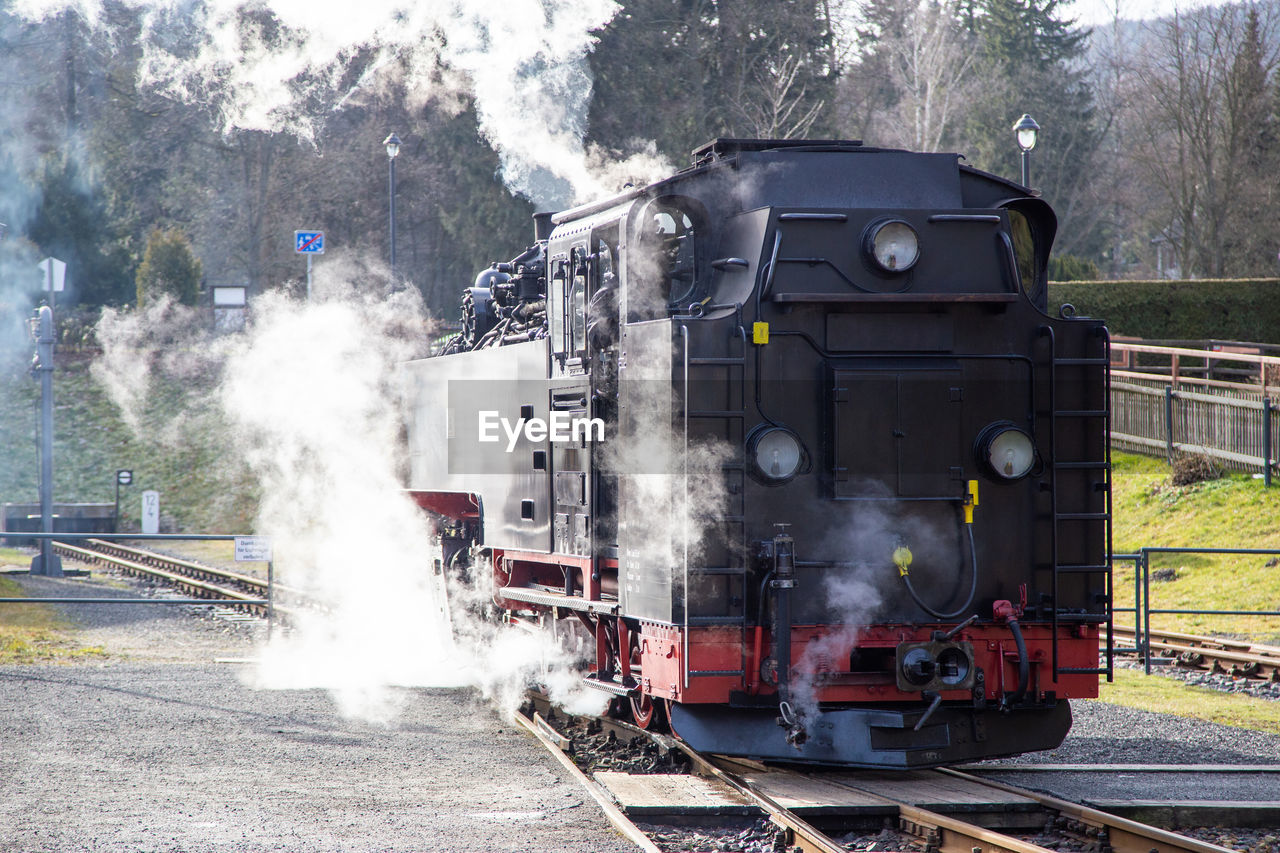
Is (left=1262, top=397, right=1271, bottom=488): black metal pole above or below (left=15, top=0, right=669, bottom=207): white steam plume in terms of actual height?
below

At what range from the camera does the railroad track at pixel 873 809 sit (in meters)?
5.58

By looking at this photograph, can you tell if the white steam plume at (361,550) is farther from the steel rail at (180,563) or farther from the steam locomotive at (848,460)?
the steam locomotive at (848,460)

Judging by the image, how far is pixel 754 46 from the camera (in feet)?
89.7

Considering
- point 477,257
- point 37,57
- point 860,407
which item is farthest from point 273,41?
point 860,407

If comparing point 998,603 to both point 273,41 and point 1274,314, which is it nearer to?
point 1274,314

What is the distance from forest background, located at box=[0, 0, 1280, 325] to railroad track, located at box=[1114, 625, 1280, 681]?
45.1ft

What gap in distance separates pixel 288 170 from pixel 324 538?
26538 millimetres

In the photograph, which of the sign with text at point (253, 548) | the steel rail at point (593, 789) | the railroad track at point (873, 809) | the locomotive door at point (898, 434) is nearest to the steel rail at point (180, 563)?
the sign with text at point (253, 548)

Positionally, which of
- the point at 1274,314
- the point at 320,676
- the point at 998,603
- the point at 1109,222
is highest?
the point at 1109,222

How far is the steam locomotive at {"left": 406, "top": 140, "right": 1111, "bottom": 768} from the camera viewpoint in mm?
6418

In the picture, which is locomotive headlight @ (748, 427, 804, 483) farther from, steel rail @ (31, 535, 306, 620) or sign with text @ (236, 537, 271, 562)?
sign with text @ (236, 537, 271, 562)

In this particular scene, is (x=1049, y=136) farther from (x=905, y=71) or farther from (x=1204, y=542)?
(x=1204, y=542)

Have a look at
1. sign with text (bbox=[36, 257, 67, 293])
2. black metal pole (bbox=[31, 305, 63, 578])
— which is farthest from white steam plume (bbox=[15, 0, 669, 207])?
black metal pole (bbox=[31, 305, 63, 578])

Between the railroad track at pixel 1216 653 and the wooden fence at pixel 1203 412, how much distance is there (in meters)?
6.05
